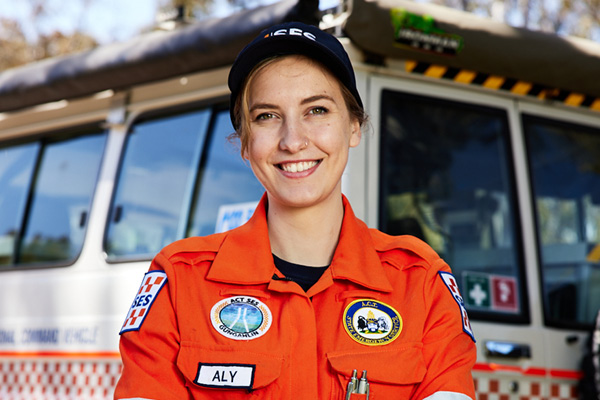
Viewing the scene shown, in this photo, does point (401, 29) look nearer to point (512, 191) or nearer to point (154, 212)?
point (512, 191)

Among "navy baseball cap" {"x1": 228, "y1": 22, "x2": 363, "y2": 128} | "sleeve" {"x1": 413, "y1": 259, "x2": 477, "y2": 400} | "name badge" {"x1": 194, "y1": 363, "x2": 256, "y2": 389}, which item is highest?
"navy baseball cap" {"x1": 228, "y1": 22, "x2": 363, "y2": 128}

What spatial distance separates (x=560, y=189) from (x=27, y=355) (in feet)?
9.08

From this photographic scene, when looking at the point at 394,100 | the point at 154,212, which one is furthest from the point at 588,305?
the point at 154,212

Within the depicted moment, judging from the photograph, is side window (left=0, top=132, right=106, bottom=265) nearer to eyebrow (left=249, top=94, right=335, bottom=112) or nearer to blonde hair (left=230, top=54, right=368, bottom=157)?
blonde hair (left=230, top=54, right=368, bottom=157)

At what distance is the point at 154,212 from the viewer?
13.6 feet

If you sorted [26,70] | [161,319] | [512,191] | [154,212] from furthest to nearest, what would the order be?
[26,70], [154,212], [512,191], [161,319]

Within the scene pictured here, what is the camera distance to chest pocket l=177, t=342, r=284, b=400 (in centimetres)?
191

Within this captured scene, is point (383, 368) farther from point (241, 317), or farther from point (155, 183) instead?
point (155, 183)

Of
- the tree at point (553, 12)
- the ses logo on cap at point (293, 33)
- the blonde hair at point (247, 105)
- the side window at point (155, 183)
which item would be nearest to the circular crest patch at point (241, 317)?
the blonde hair at point (247, 105)

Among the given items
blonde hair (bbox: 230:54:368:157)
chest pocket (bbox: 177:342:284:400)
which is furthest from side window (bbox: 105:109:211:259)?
chest pocket (bbox: 177:342:284:400)

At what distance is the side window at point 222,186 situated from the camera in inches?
147

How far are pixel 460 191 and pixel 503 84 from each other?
518 mm

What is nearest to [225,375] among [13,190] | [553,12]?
[13,190]

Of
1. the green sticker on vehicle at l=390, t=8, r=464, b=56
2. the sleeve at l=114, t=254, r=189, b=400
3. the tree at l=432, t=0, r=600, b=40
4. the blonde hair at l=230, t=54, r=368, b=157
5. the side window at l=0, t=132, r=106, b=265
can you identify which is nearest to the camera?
the sleeve at l=114, t=254, r=189, b=400
